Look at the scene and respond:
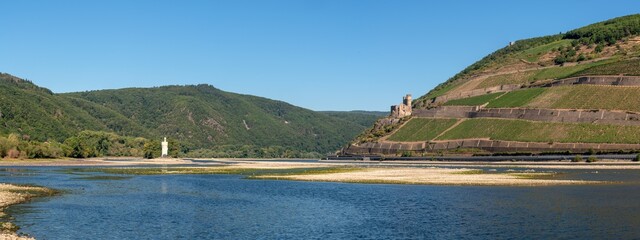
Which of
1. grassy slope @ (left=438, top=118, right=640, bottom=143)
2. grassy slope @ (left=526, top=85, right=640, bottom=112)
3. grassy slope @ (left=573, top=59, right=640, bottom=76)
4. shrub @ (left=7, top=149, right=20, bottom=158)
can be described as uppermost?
grassy slope @ (left=573, top=59, right=640, bottom=76)

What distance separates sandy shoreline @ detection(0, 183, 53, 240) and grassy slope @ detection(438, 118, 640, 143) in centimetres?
12234

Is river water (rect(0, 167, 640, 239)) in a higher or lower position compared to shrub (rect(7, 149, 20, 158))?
lower

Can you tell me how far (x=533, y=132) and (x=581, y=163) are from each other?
36.3 meters

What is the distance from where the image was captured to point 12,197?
59.5 m

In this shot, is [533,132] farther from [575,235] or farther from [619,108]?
[575,235]

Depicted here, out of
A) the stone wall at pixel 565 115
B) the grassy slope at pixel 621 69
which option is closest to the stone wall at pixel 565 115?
the stone wall at pixel 565 115

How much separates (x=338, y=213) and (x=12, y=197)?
95.4 ft

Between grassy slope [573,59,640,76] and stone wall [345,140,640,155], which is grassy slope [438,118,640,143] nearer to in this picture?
stone wall [345,140,640,155]

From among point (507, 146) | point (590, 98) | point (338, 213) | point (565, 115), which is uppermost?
point (590, 98)

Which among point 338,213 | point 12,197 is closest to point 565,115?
point 338,213

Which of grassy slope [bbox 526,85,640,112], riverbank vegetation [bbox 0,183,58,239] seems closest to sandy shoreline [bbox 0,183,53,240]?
riverbank vegetation [bbox 0,183,58,239]

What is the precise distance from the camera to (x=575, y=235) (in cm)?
4012

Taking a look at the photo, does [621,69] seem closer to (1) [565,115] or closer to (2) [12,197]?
(1) [565,115]

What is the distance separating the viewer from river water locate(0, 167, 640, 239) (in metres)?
42.0
